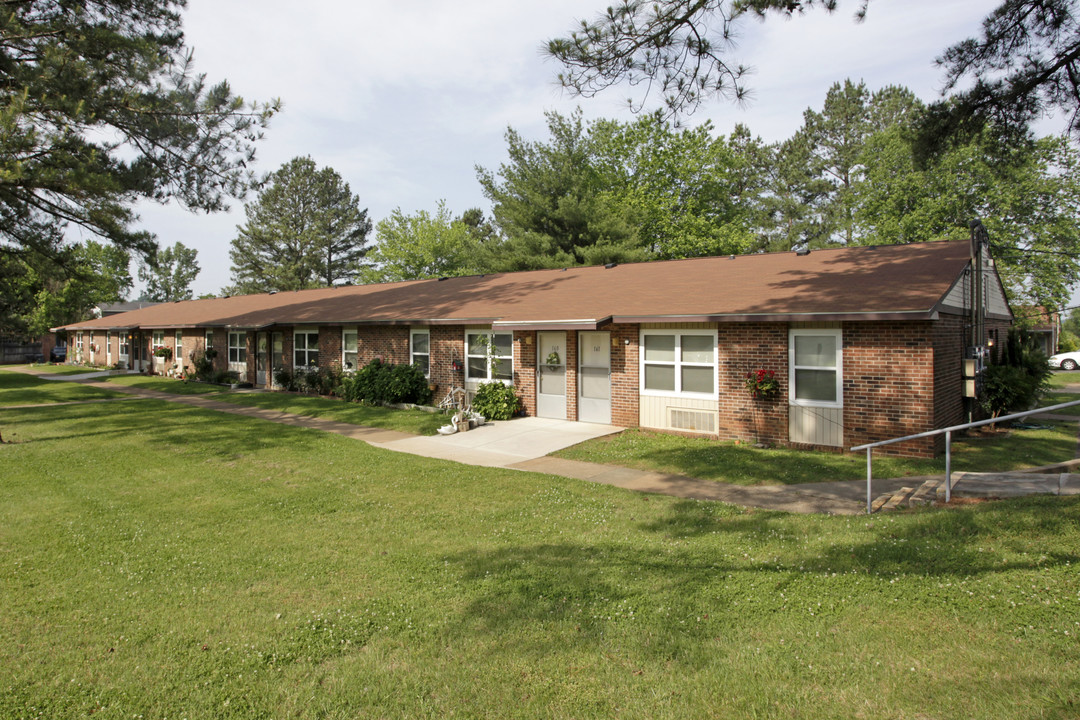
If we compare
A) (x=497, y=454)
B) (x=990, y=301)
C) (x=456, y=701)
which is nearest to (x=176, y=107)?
(x=497, y=454)

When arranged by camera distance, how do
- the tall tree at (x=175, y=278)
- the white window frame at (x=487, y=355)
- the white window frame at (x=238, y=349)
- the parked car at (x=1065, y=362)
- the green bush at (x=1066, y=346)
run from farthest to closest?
the tall tree at (x=175, y=278)
the green bush at (x=1066, y=346)
the parked car at (x=1065, y=362)
the white window frame at (x=238, y=349)
the white window frame at (x=487, y=355)

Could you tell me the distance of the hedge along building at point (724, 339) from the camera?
35.2 feet

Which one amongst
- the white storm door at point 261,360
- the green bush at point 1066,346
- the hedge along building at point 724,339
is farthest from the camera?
the green bush at point 1066,346

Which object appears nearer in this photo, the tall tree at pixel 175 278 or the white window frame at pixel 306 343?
the white window frame at pixel 306 343

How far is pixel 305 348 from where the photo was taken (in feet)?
71.8

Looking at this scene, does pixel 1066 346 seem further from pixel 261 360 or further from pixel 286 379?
pixel 261 360

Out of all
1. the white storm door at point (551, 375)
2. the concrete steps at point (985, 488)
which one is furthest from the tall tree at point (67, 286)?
the concrete steps at point (985, 488)

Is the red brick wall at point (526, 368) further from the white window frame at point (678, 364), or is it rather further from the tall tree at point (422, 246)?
the tall tree at point (422, 246)

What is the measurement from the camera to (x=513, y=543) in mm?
6293

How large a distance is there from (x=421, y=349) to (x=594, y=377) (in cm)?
577

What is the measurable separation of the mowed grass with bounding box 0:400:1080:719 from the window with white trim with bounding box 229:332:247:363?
18.2 metres

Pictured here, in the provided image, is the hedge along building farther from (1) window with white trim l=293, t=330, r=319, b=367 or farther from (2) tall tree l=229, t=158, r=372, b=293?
(2) tall tree l=229, t=158, r=372, b=293

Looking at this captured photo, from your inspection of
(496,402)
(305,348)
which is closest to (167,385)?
(305,348)

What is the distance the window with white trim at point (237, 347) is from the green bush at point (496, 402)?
544 inches
